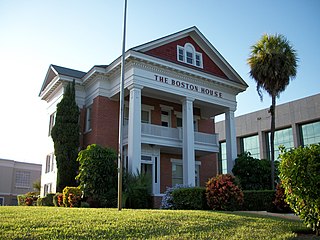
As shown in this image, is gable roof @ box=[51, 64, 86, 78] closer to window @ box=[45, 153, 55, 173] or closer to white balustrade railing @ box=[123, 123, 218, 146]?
white balustrade railing @ box=[123, 123, 218, 146]

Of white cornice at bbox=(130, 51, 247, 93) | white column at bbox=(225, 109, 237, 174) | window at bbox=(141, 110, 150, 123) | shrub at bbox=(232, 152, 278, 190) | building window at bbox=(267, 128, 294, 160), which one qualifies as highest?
white cornice at bbox=(130, 51, 247, 93)

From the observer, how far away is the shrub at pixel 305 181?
10203mm

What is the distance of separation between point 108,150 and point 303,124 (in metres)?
28.0

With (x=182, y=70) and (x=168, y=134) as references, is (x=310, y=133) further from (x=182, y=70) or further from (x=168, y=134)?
(x=182, y=70)

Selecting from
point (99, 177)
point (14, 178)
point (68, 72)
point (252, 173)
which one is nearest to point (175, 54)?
point (68, 72)

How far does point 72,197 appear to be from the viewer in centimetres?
1934

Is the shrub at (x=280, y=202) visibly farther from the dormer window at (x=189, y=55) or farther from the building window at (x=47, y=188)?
the building window at (x=47, y=188)

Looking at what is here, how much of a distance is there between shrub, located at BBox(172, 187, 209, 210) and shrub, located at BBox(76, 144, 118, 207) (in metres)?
3.37

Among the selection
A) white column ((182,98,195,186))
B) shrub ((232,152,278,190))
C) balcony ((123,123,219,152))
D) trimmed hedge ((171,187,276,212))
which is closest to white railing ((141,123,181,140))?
balcony ((123,123,219,152))

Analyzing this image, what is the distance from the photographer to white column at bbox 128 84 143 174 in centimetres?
2062

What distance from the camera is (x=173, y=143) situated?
24.1 m

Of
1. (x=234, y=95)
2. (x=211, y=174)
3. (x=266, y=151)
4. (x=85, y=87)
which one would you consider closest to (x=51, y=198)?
(x=85, y=87)

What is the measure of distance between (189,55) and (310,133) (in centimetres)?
2073

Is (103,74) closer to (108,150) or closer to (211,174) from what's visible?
(108,150)
